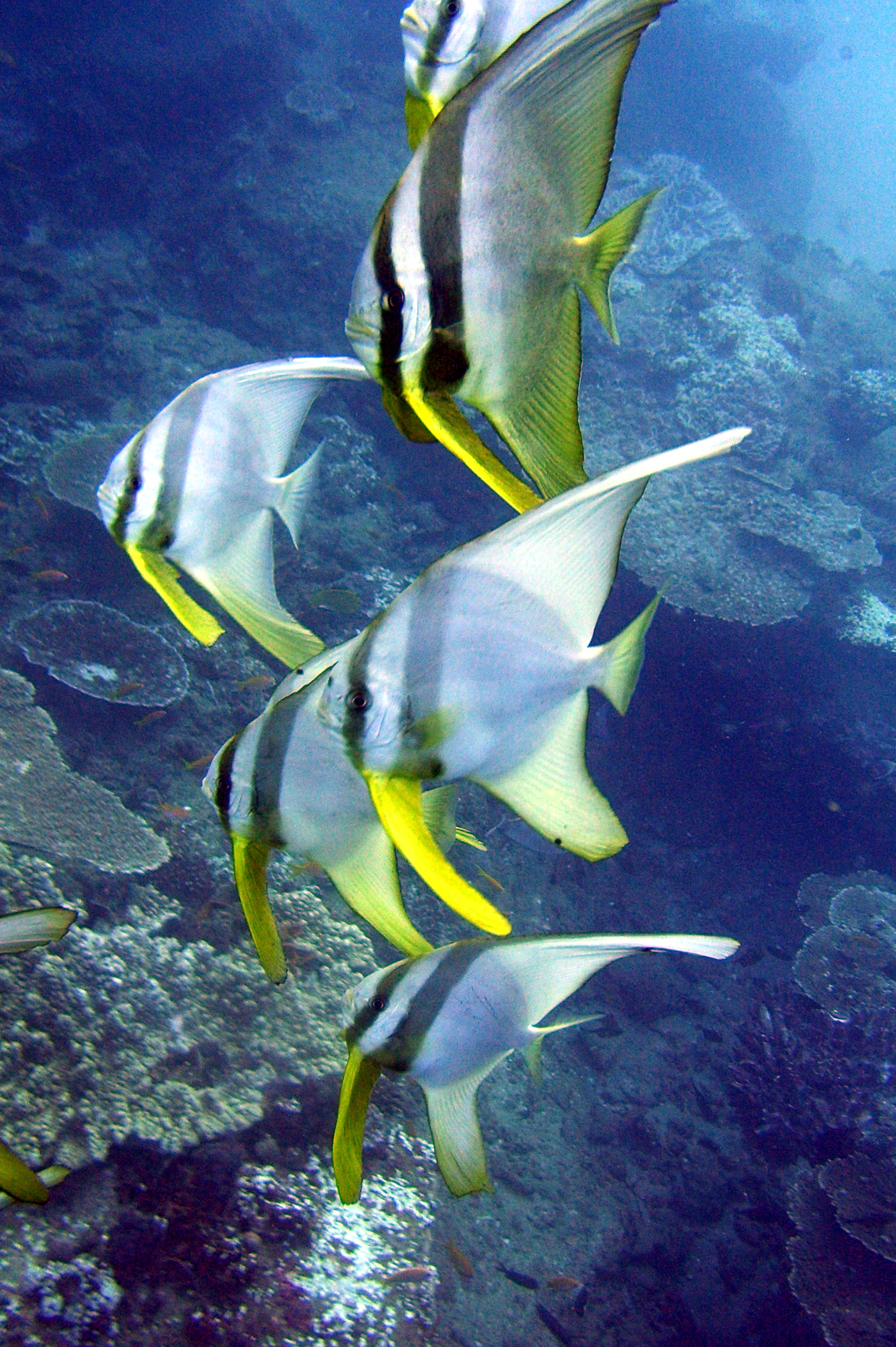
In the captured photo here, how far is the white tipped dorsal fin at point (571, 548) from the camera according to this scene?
74 cm

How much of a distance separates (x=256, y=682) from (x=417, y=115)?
524 centimetres

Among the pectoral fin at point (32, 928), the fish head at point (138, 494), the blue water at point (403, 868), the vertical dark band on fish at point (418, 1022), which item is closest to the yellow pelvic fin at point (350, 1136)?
the vertical dark band on fish at point (418, 1022)

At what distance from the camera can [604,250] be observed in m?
0.78

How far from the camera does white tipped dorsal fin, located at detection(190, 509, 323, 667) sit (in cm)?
148

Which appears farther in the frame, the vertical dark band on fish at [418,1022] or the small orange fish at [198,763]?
the small orange fish at [198,763]

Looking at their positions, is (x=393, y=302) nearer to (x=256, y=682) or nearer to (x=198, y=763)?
(x=198, y=763)

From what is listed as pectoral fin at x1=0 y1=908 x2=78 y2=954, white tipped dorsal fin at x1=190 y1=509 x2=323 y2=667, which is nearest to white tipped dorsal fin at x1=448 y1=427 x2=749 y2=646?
white tipped dorsal fin at x1=190 y1=509 x2=323 y2=667

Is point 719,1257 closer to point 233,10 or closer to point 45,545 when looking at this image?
point 45,545

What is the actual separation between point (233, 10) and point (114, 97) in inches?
177

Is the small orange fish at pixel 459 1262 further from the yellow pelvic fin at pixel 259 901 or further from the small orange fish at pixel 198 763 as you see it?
the yellow pelvic fin at pixel 259 901

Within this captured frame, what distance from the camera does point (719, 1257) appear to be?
5.37m

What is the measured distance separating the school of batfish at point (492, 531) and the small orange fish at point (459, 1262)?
140 inches

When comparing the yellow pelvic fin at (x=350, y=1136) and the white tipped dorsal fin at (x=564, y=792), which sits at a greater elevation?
the white tipped dorsal fin at (x=564, y=792)

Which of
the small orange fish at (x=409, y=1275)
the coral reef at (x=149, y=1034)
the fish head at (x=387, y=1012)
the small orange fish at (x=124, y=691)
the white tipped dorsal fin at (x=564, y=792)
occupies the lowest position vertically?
the small orange fish at (x=409, y=1275)
